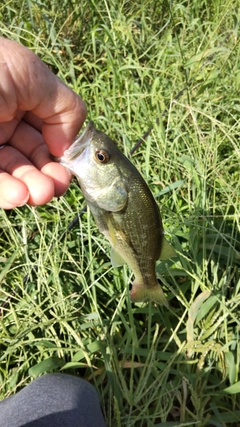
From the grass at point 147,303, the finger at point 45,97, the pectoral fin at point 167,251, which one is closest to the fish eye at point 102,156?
the finger at point 45,97

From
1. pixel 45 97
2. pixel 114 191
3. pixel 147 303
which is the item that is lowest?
pixel 147 303

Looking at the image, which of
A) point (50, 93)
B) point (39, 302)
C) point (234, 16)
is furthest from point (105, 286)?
point (234, 16)

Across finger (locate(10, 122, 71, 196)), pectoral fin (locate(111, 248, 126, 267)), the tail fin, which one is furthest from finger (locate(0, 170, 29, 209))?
the tail fin

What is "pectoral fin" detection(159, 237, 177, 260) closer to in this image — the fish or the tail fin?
the fish

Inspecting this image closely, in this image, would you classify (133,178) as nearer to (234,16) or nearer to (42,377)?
(42,377)

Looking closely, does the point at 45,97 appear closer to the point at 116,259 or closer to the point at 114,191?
the point at 114,191

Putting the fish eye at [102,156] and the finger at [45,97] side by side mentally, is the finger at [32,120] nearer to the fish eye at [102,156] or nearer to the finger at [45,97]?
the finger at [45,97]

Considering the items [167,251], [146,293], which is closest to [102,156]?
[167,251]
